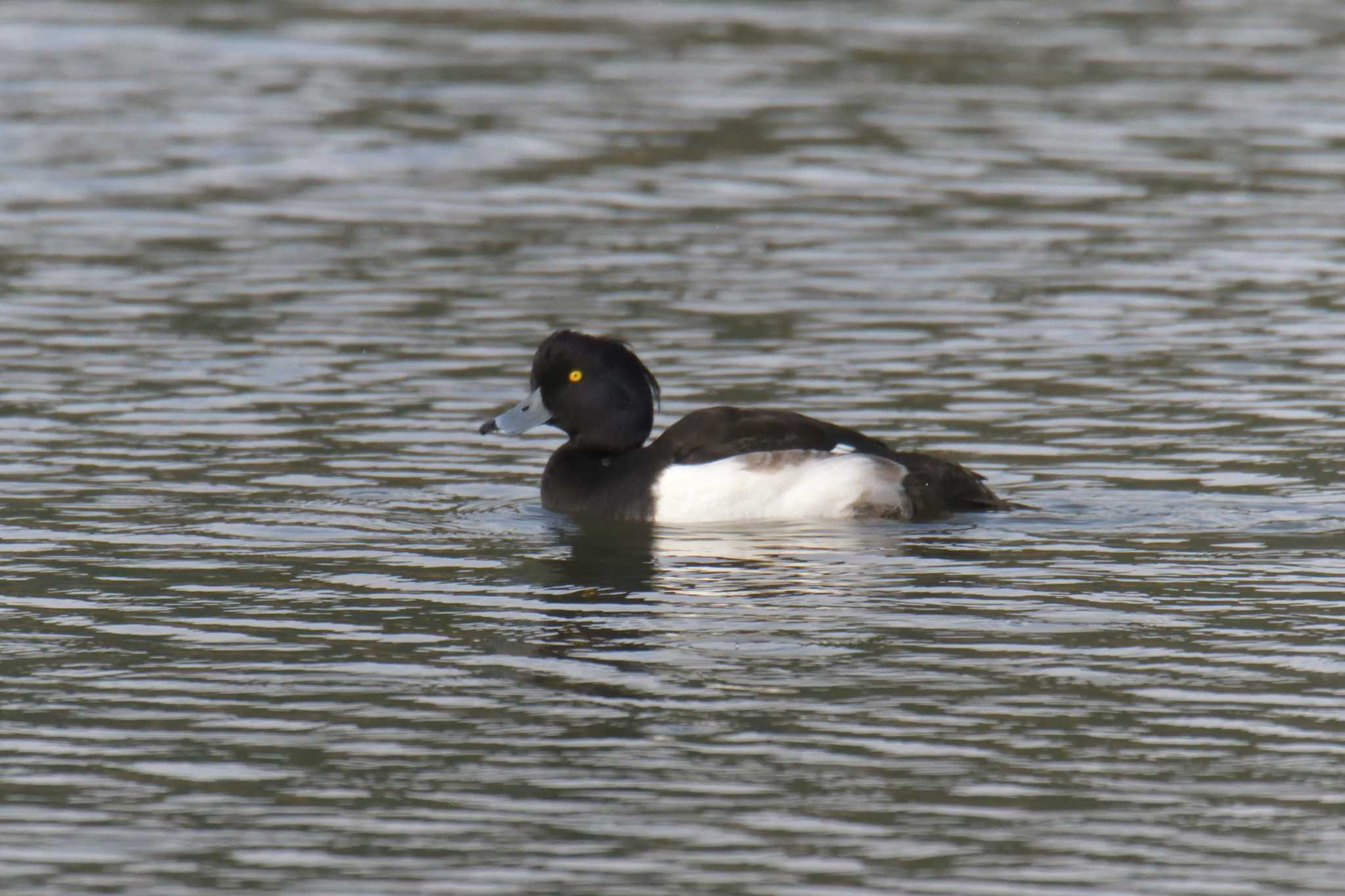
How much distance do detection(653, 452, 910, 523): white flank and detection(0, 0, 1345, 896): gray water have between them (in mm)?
188

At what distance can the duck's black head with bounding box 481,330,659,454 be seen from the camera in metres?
11.8

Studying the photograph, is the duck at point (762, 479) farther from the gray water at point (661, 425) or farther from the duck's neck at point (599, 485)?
the gray water at point (661, 425)

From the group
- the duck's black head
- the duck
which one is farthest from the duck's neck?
the duck's black head

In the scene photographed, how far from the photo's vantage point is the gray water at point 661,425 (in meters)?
6.97

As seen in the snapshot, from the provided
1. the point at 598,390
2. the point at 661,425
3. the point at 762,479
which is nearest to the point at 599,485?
the point at 598,390

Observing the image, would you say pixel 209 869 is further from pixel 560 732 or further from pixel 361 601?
pixel 361 601

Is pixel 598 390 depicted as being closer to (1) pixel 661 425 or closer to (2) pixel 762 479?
(2) pixel 762 479

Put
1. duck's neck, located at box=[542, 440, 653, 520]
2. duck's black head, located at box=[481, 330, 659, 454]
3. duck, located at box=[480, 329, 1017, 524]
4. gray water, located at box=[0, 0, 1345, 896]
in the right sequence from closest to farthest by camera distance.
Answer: gray water, located at box=[0, 0, 1345, 896] < duck, located at box=[480, 329, 1017, 524] < duck's neck, located at box=[542, 440, 653, 520] < duck's black head, located at box=[481, 330, 659, 454]

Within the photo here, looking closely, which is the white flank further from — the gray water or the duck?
the gray water

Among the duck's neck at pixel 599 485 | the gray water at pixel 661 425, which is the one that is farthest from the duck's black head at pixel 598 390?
the gray water at pixel 661 425

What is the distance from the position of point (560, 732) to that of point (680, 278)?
373 inches

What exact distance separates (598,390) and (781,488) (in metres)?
1.05

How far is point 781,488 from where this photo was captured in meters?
11.3

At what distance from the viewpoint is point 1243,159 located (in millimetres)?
21016
